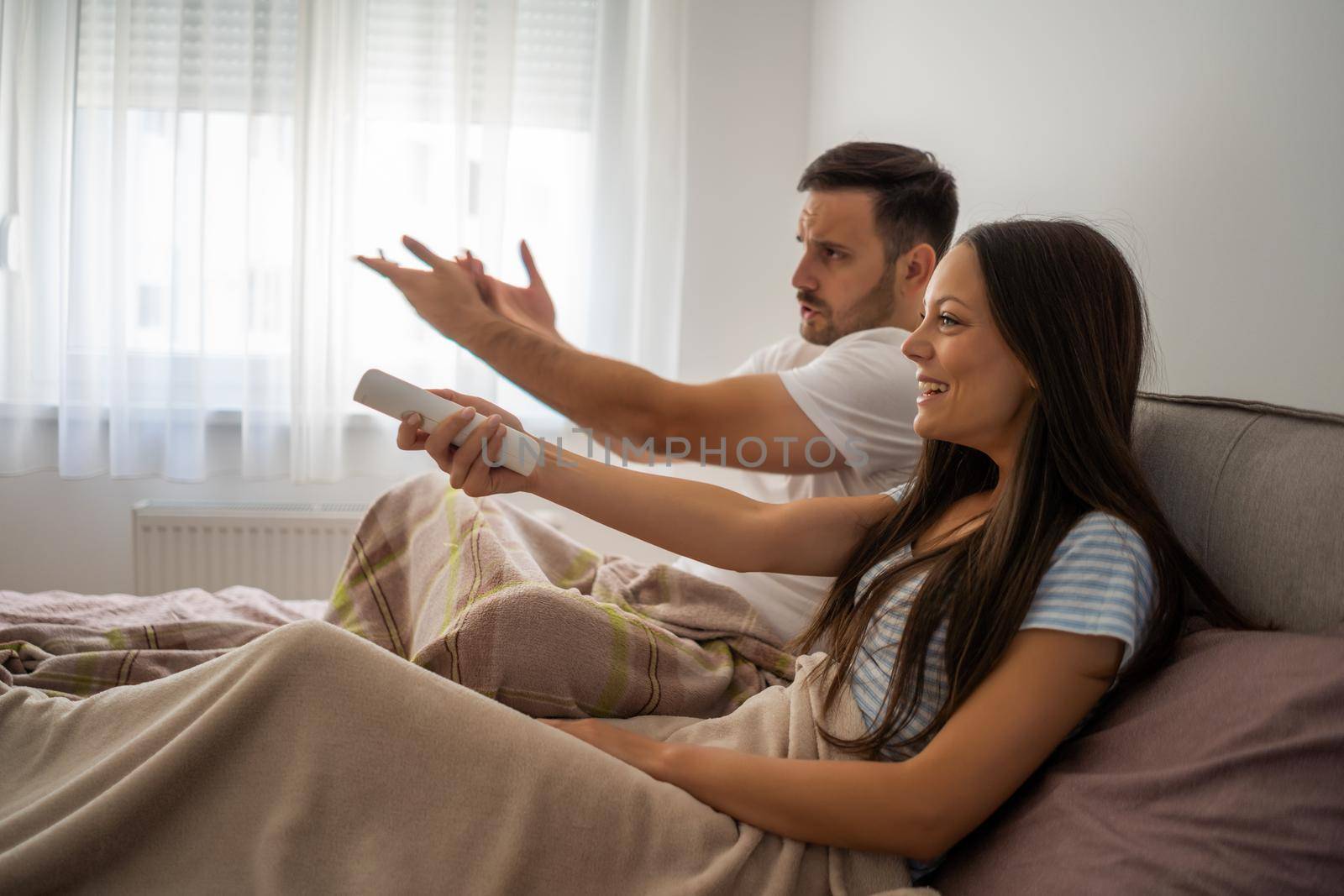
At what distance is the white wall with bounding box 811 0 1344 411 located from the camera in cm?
103

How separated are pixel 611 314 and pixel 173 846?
2075 millimetres

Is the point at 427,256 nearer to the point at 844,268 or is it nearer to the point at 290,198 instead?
the point at 844,268

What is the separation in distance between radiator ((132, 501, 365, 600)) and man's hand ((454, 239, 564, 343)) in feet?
3.84

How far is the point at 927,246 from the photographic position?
171cm

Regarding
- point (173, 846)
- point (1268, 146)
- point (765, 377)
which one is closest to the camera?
point (173, 846)

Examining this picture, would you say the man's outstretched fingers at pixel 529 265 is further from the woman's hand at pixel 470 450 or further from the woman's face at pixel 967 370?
the woman's face at pixel 967 370

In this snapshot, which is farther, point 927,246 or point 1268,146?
point 927,246

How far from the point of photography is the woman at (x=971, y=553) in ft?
2.77

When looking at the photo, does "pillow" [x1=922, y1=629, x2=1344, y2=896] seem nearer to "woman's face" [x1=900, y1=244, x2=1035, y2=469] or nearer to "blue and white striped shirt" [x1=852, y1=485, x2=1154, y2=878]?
"blue and white striped shirt" [x1=852, y1=485, x2=1154, y2=878]

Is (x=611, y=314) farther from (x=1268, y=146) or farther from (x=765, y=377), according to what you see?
(x=1268, y=146)

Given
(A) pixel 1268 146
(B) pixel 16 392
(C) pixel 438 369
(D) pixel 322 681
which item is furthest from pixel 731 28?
(D) pixel 322 681

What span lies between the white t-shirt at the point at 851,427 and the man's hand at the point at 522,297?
45 cm

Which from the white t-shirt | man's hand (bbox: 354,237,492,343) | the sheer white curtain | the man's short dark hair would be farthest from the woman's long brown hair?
the sheer white curtain

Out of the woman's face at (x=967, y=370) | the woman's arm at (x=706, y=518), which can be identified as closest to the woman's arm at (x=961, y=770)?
the woman's face at (x=967, y=370)
